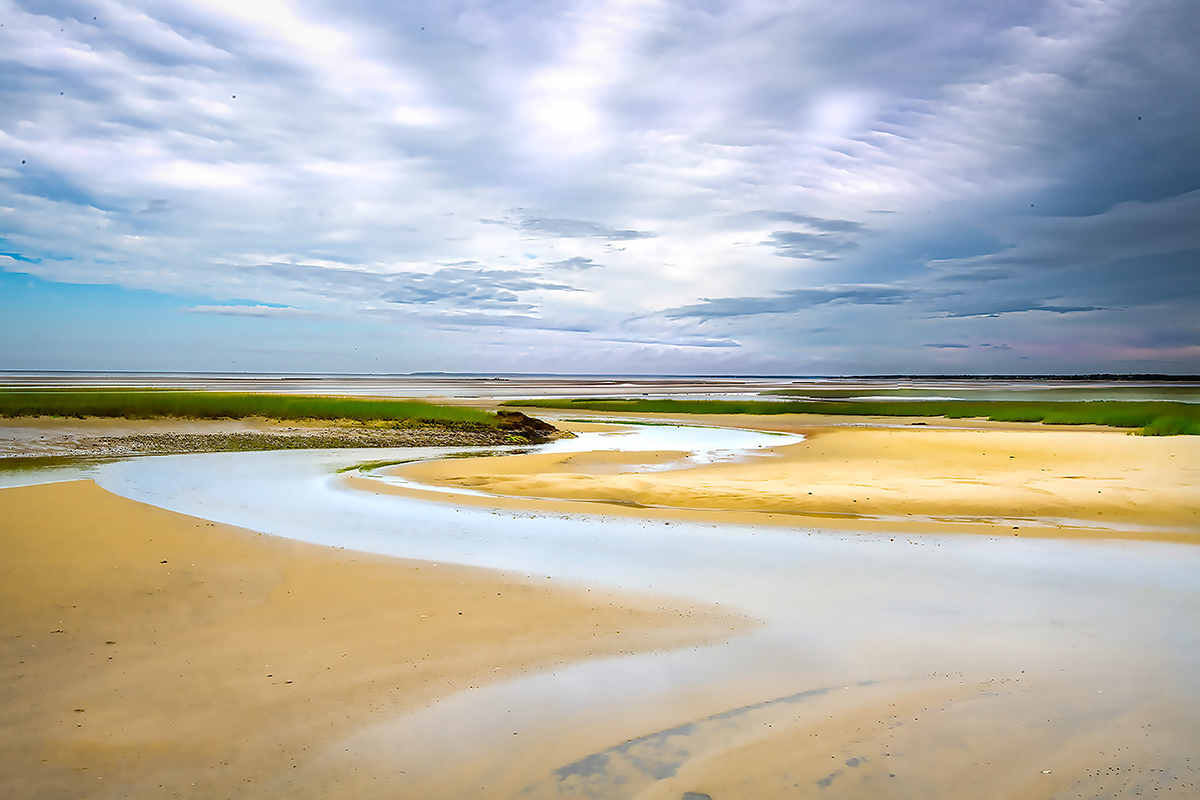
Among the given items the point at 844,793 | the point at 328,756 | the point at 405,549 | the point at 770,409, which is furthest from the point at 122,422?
the point at 770,409

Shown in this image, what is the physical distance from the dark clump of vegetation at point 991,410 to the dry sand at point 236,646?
33533 millimetres

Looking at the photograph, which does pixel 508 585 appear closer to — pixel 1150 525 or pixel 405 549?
pixel 405 549

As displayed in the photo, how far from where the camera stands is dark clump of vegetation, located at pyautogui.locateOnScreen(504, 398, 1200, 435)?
3881cm

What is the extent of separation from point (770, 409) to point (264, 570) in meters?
46.5

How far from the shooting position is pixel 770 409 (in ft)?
171

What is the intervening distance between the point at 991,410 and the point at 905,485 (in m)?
39.5

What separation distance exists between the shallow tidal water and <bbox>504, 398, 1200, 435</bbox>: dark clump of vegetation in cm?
2839

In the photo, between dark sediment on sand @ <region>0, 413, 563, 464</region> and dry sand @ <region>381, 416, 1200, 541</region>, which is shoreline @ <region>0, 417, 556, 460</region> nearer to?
dark sediment on sand @ <region>0, 413, 563, 464</region>

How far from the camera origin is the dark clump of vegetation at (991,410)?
38.8 metres

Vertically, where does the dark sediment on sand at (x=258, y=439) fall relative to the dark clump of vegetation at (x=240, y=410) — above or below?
below

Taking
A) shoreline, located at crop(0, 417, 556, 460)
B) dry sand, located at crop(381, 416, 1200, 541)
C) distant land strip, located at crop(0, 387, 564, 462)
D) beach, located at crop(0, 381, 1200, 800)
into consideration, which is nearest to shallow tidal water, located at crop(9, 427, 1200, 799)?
beach, located at crop(0, 381, 1200, 800)

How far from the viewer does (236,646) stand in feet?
20.7

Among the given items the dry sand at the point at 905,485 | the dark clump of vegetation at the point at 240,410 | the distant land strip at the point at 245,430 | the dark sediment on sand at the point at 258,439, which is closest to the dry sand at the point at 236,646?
the dry sand at the point at 905,485

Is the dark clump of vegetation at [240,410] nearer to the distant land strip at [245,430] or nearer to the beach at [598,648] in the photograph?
the distant land strip at [245,430]
